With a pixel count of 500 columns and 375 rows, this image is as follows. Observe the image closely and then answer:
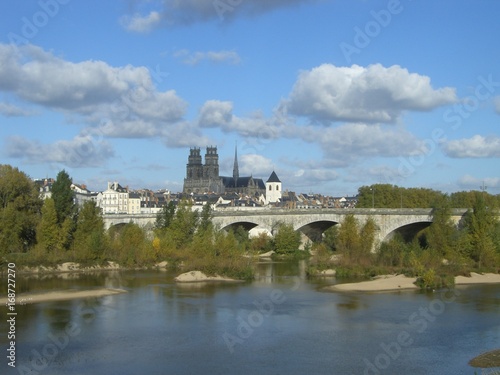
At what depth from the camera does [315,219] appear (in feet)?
205

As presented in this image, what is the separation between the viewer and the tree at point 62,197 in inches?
1992

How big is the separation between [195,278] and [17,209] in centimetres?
1763

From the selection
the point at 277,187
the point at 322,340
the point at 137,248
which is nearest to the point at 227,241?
the point at 137,248

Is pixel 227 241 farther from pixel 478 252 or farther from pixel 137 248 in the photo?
pixel 478 252

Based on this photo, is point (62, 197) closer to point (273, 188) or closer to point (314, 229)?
point (314, 229)

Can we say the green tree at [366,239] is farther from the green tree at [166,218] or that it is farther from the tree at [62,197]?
the tree at [62,197]

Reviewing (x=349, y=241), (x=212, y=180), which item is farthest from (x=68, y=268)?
(x=212, y=180)

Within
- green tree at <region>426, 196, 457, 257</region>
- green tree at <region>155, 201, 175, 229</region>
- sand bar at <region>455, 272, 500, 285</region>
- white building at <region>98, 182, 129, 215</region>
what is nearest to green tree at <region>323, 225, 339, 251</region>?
green tree at <region>426, 196, 457, 257</region>

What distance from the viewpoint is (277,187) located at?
438ft

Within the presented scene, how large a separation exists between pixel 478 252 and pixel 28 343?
31.6 metres

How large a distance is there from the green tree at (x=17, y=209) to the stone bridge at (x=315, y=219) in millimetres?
11955

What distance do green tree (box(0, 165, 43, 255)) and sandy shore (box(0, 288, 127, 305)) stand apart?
13.3 m

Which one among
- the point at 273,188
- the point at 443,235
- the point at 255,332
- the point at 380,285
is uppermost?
the point at 273,188

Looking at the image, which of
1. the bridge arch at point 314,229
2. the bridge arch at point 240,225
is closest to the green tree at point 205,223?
the bridge arch at point 240,225
